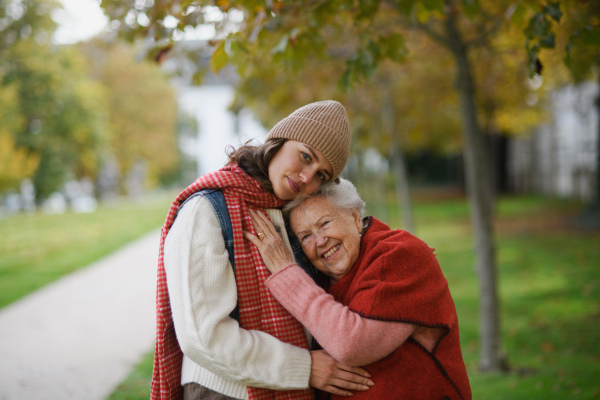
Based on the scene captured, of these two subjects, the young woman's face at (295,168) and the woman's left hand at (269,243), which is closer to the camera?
the woman's left hand at (269,243)

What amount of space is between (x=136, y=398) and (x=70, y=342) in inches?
81.5

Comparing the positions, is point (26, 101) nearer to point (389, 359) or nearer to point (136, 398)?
point (136, 398)

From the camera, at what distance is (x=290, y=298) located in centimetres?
204

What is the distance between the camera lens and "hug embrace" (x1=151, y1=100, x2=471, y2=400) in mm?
1958

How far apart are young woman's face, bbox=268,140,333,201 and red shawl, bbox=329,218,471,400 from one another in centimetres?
40

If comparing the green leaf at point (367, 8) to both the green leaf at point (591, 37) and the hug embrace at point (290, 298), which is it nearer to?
the green leaf at point (591, 37)

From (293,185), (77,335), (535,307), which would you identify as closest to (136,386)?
(77,335)

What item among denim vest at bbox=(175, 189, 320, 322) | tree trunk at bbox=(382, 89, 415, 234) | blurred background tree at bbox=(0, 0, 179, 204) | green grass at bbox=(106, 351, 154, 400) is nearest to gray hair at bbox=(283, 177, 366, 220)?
denim vest at bbox=(175, 189, 320, 322)

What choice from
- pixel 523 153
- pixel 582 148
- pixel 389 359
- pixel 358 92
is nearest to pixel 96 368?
pixel 389 359

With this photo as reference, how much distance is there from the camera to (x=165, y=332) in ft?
6.91

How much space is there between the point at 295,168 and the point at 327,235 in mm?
316

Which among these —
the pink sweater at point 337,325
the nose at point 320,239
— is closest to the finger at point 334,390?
the pink sweater at point 337,325

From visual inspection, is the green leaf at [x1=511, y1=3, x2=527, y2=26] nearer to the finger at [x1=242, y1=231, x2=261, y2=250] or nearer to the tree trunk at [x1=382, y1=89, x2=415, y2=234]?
the finger at [x1=242, y1=231, x2=261, y2=250]

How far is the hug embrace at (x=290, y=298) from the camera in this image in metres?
1.96
